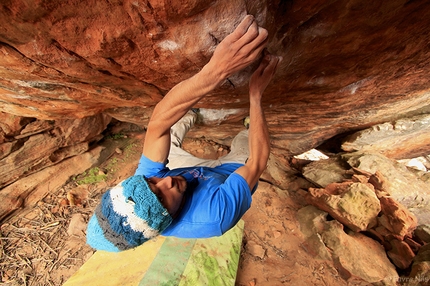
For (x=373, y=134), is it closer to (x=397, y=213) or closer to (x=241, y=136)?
(x=397, y=213)

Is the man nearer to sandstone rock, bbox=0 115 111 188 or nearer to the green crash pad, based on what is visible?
the green crash pad

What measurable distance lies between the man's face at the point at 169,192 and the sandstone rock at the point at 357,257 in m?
3.99

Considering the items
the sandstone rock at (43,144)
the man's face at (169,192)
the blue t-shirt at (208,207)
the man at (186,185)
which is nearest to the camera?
the man at (186,185)

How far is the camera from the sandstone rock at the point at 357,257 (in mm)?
3652

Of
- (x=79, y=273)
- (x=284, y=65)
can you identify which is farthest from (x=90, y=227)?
(x=79, y=273)

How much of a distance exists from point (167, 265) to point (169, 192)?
249cm

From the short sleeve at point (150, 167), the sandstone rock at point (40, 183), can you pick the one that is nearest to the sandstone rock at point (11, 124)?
the sandstone rock at point (40, 183)

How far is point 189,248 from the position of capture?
143 inches

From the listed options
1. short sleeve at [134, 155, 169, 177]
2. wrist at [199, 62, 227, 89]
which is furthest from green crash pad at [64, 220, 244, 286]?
wrist at [199, 62, 227, 89]

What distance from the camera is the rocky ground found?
3.45 m

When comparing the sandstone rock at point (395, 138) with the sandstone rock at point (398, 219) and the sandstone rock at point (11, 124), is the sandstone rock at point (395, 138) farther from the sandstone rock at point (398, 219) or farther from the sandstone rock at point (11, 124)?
the sandstone rock at point (11, 124)

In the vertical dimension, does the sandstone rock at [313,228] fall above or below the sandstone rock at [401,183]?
below

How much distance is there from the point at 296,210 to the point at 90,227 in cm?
474

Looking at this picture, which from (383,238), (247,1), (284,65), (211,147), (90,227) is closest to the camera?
(247,1)
